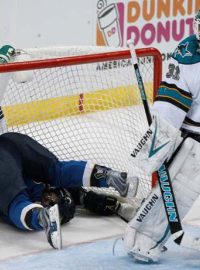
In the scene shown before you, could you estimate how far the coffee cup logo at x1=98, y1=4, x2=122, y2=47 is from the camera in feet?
17.9

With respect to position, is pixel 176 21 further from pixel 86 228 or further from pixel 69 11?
pixel 86 228

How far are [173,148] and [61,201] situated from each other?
2.22ft

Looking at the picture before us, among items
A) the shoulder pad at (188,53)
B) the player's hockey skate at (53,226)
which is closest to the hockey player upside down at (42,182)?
the player's hockey skate at (53,226)

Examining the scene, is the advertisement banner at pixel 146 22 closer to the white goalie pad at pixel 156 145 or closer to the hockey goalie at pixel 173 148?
the hockey goalie at pixel 173 148

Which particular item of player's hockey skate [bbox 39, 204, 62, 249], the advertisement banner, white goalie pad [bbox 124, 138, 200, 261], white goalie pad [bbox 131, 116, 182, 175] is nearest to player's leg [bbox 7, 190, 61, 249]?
player's hockey skate [bbox 39, 204, 62, 249]

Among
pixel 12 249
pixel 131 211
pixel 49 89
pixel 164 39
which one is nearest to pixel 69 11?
pixel 164 39

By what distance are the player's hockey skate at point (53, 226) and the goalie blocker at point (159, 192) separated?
249 mm

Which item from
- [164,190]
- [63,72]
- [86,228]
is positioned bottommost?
[86,228]

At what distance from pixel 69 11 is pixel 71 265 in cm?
297

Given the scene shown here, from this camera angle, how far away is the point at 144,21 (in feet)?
17.7

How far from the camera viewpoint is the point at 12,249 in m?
2.83

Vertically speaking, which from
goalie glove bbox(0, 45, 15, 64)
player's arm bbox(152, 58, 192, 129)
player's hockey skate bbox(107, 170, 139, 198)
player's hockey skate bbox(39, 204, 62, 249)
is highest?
goalie glove bbox(0, 45, 15, 64)

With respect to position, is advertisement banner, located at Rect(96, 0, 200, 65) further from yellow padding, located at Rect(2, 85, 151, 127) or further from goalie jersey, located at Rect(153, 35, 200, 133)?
goalie jersey, located at Rect(153, 35, 200, 133)

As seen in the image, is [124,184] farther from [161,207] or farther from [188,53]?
[188,53]
